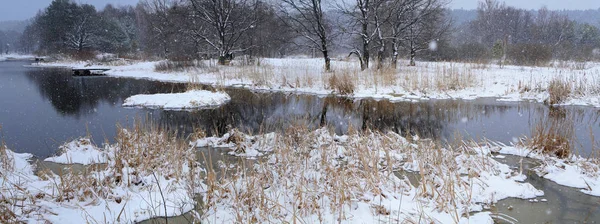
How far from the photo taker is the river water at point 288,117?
735 centimetres

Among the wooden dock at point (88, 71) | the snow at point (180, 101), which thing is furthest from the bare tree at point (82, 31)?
the snow at point (180, 101)

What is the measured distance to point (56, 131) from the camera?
315 inches

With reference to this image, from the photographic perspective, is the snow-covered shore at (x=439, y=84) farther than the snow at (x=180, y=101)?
Yes

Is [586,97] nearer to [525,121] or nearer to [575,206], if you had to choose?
[525,121]

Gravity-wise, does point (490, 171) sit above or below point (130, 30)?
below

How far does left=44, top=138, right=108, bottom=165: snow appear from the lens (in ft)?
18.3

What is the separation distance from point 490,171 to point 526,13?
2553 inches

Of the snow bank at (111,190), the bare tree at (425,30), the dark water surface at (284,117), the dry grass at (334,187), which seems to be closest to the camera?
the snow bank at (111,190)

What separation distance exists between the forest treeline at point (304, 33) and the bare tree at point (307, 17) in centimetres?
5

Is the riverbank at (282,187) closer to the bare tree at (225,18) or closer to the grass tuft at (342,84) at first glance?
the grass tuft at (342,84)

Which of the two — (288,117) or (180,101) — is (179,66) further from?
(288,117)

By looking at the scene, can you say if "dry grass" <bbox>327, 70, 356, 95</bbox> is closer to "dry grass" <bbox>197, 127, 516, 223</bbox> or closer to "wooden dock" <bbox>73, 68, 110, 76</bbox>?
"dry grass" <bbox>197, 127, 516, 223</bbox>

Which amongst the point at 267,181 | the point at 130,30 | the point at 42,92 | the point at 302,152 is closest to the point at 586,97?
the point at 302,152

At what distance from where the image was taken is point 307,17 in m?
20.3
